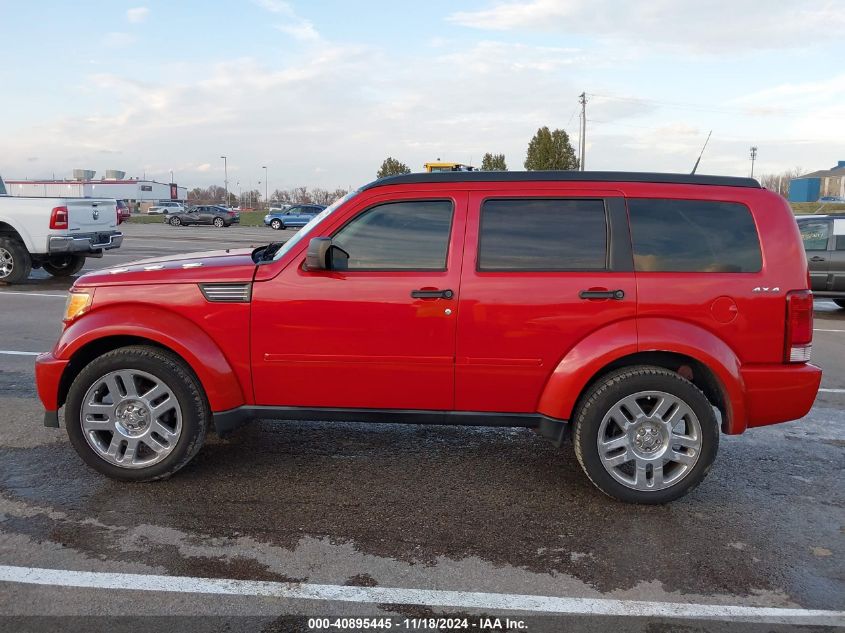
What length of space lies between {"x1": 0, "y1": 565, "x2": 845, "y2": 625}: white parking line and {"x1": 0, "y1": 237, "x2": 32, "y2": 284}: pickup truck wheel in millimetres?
10991

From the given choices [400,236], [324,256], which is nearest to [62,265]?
[324,256]

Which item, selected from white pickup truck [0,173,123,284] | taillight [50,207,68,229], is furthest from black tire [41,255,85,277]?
taillight [50,207,68,229]

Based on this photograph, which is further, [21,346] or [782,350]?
[21,346]

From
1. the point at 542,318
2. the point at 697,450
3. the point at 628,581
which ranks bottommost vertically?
the point at 628,581

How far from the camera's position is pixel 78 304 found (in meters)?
4.27

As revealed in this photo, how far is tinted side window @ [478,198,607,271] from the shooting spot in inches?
159

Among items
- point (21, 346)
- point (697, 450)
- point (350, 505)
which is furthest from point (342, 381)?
point (21, 346)

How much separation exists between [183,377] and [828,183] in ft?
378

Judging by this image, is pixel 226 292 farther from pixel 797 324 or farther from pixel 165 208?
pixel 165 208

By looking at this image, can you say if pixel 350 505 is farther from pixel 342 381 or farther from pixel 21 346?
pixel 21 346

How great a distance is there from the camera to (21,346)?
7.84 m

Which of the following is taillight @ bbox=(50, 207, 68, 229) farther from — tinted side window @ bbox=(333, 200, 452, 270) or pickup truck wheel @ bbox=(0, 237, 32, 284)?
tinted side window @ bbox=(333, 200, 452, 270)

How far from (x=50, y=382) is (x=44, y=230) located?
31.0ft

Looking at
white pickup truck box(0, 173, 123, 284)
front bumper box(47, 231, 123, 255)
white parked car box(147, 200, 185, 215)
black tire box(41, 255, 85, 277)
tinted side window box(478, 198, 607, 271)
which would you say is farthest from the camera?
white parked car box(147, 200, 185, 215)
